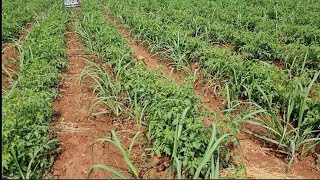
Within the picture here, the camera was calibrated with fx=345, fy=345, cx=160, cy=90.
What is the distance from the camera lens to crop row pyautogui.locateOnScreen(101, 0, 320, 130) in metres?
4.24

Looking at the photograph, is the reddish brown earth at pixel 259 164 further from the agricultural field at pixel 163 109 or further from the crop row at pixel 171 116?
the crop row at pixel 171 116

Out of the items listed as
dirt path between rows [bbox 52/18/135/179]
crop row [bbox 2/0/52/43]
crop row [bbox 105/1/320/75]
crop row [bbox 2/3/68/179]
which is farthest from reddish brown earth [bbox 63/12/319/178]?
crop row [bbox 2/0/52/43]

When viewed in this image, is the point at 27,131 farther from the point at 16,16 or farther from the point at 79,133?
the point at 16,16

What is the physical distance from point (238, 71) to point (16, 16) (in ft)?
22.4

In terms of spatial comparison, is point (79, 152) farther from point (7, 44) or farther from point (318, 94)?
point (7, 44)

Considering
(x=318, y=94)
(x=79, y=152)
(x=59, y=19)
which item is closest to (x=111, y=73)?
(x=79, y=152)

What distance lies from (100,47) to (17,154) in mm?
3736

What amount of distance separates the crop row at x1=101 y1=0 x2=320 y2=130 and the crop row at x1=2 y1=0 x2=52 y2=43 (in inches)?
111

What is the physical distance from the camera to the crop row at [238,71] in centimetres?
424

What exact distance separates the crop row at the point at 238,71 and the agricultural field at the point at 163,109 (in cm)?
2

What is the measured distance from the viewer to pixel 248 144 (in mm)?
3971

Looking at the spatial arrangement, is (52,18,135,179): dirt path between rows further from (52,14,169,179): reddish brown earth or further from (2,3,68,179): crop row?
(2,3,68,179): crop row

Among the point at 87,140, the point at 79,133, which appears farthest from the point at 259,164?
the point at 79,133

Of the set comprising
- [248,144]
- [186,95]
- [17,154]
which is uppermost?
[186,95]
